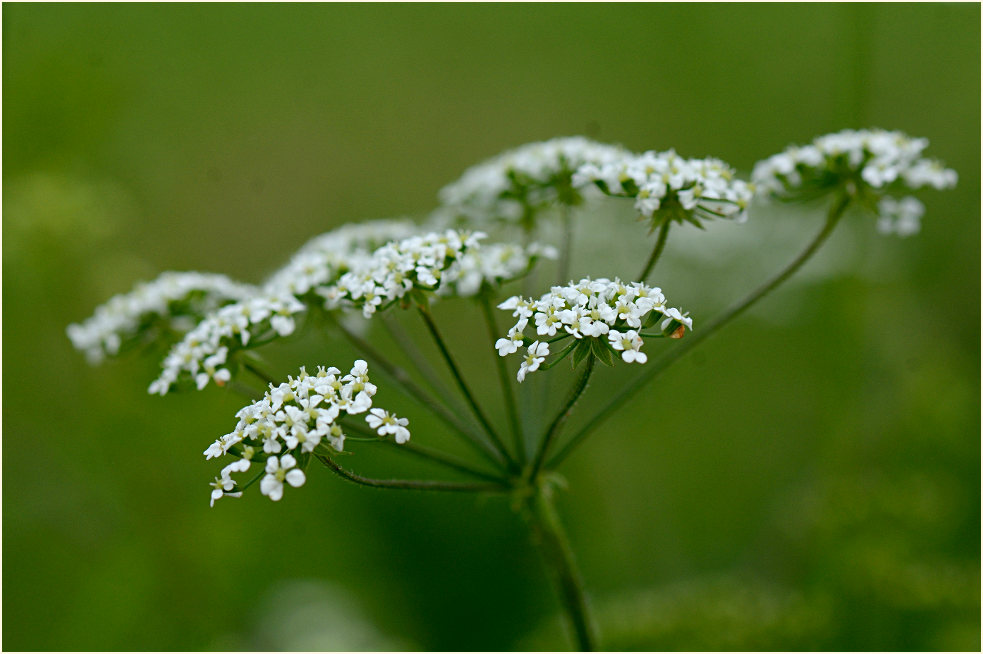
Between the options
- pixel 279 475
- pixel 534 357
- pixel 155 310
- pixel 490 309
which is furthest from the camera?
pixel 155 310

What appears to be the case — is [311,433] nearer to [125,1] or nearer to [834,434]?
[834,434]

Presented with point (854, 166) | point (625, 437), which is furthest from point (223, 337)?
point (625, 437)

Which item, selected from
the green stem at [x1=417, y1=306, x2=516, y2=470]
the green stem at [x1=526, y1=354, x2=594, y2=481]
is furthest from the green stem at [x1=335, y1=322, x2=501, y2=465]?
the green stem at [x1=526, y1=354, x2=594, y2=481]

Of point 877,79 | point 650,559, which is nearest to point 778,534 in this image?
point 650,559

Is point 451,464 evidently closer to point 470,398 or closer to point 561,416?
point 470,398

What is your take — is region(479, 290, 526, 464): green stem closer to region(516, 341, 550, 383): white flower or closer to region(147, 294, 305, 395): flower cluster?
region(516, 341, 550, 383): white flower

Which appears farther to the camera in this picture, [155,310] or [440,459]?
[155,310]

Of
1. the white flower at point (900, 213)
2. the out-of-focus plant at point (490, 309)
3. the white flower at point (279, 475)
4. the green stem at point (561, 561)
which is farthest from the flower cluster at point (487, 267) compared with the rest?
the white flower at point (900, 213)
